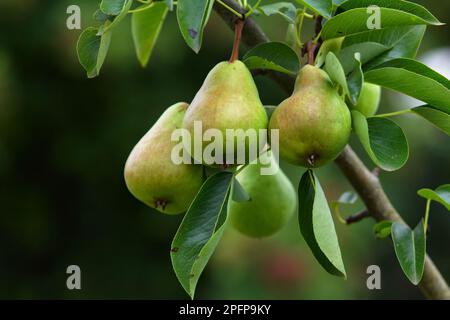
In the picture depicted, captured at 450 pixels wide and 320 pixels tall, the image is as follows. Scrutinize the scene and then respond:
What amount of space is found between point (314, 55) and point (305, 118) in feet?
0.60

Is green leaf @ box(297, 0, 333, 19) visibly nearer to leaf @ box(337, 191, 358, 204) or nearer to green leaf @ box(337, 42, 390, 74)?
green leaf @ box(337, 42, 390, 74)

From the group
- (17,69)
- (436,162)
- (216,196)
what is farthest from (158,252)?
(216,196)

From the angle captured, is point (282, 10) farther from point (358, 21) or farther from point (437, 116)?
point (437, 116)

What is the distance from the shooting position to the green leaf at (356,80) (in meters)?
0.83

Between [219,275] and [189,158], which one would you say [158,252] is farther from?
[189,158]

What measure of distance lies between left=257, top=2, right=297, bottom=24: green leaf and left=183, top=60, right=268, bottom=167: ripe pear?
0.30 ft

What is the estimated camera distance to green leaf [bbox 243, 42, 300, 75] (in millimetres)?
911

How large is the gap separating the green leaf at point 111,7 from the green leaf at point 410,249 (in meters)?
0.47

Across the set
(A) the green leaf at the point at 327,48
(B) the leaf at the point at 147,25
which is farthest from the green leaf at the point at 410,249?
(B) the leaf at the point at 147,25

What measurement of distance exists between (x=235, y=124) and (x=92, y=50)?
0.73 feet

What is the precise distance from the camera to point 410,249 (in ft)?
3.11

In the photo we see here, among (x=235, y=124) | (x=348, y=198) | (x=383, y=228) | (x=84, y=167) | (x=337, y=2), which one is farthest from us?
(x=84, y=167)

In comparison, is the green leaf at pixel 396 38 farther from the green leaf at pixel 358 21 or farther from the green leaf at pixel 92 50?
the green leaf at pixel 92 50

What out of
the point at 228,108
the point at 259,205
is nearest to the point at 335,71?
the point at 228,108
